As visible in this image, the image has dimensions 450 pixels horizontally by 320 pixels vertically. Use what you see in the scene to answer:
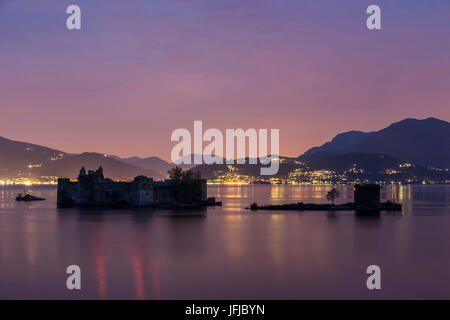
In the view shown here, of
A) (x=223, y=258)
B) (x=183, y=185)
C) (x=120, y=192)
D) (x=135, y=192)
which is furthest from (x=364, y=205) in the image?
(x=223, y=258)

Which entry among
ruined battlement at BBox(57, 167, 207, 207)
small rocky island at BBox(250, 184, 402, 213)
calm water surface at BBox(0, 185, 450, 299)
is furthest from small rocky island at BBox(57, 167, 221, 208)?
calm water surface at BBox(0, 185, 450, 299)

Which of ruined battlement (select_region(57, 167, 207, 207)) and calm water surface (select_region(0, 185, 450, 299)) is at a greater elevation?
ruined battlement (select_region(57, 167, 207, 207))

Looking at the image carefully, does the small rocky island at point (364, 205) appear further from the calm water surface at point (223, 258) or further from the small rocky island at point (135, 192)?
the small rocky island at point (135, 192)

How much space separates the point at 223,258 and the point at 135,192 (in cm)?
5732

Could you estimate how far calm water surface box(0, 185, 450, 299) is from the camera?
30.8 meters

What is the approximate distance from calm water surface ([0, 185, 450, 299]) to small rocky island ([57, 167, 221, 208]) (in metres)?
23.3

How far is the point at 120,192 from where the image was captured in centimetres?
9912

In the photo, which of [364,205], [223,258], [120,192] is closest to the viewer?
[223,258]

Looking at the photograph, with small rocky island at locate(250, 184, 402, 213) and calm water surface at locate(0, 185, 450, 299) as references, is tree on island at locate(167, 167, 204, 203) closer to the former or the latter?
small rocky island at locate(250, 184, 402, 213)

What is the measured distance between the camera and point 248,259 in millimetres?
41500

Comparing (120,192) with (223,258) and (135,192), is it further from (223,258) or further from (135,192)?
(223,258)

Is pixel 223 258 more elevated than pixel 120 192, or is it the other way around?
pixel 120 192
